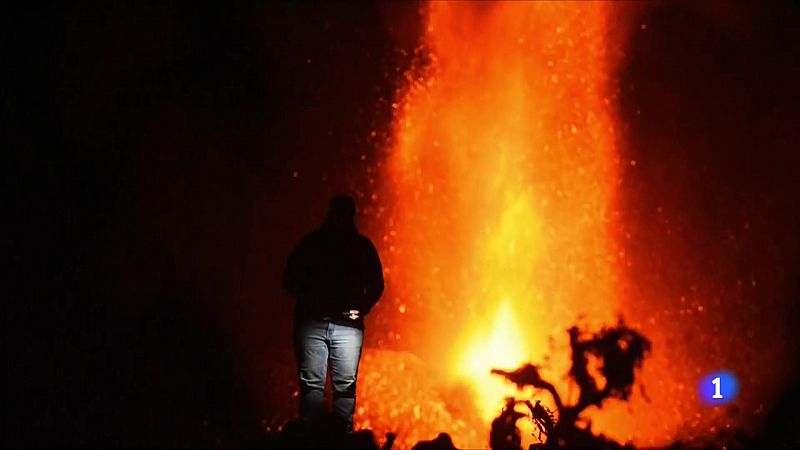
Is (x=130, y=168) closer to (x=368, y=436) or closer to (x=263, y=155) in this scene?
(x=263, y=155)

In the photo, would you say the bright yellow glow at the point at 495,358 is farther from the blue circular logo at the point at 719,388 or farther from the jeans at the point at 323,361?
the jeans at the point at 323,361

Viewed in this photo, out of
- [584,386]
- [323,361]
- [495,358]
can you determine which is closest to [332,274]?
[323,361]

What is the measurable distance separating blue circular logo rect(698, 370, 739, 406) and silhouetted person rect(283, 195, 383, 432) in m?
4.79

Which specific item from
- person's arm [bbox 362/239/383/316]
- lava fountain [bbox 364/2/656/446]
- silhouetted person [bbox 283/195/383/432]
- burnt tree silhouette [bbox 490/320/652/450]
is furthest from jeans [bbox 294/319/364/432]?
lava fountain [bbox 364/2/656/446]

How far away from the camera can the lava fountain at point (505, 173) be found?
807cm

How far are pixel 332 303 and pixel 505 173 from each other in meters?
4.88

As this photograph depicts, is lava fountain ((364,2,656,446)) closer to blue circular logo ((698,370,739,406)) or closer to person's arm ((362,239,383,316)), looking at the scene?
blue circular logo ((698,370,739,406))

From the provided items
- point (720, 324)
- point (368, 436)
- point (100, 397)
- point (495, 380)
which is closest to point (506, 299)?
point (495, 380)

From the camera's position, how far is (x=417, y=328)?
7.83 meters

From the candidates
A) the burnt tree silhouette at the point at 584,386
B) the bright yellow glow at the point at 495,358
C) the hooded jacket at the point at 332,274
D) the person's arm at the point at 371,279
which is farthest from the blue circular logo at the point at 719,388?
the hooded jacket at the point at 332,274

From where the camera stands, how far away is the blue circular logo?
7349 millimetres

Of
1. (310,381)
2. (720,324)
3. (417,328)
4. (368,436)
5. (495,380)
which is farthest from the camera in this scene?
(720,324)

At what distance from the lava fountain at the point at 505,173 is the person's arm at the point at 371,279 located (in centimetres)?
351

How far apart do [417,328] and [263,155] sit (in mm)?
2763
